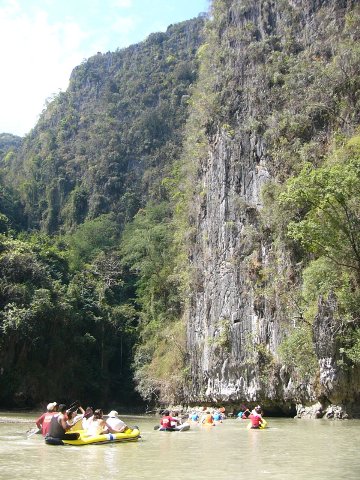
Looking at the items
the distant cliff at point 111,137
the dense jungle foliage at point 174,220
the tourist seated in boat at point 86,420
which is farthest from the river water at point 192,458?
the distant cliff at point 111,137

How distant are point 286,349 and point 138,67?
57.6 meters

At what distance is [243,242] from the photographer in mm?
29656

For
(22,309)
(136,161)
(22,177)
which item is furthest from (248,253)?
(22,177)

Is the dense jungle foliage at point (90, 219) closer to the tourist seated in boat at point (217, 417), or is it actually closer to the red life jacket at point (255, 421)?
the tourist seated in boat at point (217, 417)

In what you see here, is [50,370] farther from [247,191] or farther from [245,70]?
[245,70]

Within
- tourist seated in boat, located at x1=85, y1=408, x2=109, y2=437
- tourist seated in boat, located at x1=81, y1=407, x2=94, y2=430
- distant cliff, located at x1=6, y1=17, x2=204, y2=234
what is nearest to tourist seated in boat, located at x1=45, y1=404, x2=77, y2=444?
tourist seated in boat, located at x1=85, y1=408, x2=109, y2=437

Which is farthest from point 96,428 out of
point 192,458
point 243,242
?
point 243,242

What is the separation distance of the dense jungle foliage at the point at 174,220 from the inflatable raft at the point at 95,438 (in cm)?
915

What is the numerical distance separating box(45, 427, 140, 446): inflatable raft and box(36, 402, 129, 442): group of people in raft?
42 mm

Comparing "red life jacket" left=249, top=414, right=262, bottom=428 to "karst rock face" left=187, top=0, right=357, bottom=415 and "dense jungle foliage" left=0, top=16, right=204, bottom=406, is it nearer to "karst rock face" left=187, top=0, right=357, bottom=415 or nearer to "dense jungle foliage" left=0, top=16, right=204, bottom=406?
"karst rock face" left=187, top=0, right=357, bottom=415

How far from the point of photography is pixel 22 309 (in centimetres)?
3416

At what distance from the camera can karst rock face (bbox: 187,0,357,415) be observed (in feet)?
85.0

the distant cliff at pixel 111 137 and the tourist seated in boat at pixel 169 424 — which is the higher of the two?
the distant cliff at pixel 111 137

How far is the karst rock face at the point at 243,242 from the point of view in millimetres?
25906
